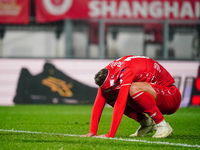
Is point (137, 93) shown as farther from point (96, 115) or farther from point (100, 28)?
point (100, 28)

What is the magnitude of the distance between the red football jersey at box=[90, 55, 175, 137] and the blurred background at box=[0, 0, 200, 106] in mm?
11417

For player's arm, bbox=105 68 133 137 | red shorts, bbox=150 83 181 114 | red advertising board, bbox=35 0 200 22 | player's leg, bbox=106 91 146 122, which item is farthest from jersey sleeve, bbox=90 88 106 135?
red advertising board, bbox=35 0 200 22

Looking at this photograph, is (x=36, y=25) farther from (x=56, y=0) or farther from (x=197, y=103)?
(x=197, y=103)

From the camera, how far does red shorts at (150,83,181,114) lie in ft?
18.5

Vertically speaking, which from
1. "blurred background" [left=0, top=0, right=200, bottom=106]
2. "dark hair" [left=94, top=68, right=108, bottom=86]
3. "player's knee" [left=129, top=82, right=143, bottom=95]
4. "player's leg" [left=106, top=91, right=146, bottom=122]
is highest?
"dark hair" [left=94, top=68, right=108, bottom=86]

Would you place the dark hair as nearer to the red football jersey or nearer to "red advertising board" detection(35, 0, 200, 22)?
the red football jersey

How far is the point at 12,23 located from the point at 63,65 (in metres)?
5.97

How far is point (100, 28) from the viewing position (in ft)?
58.7

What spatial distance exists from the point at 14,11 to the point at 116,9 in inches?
160

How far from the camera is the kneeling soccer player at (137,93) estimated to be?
5226 millimetres

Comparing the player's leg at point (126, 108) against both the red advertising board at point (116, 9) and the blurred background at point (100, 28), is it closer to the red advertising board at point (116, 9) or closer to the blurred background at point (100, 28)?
the blurred background at point (100, 28)

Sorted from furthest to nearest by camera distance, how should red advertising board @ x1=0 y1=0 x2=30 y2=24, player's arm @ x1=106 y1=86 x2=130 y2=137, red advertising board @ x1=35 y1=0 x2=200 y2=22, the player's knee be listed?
red advertising board @ x1=0 y1=0 x2=30 y2=24 → red advertising board @ x1=35 y1=0 x2=200 y2=22 → the player's knee → player's arm @ x1=106 y1=86 x2=130 y2=137

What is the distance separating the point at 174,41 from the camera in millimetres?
18234

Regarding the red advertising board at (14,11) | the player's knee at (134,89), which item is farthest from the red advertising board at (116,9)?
the player's knee at (134,89)
